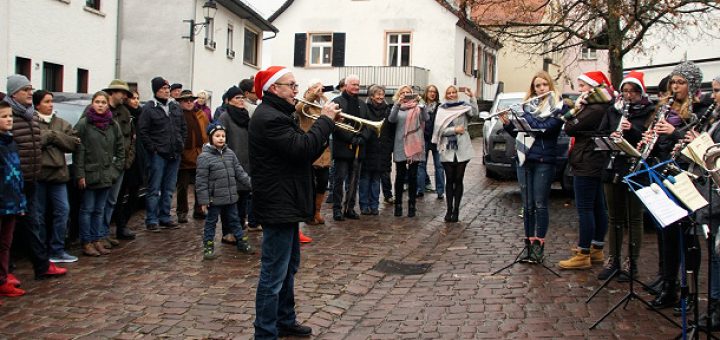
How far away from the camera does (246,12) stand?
3195 centimetres

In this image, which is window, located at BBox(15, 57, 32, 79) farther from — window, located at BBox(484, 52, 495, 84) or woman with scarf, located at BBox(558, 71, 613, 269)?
window, located at BBox(484, 52, 495, 84)

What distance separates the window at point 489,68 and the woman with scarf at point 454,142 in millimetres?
36205

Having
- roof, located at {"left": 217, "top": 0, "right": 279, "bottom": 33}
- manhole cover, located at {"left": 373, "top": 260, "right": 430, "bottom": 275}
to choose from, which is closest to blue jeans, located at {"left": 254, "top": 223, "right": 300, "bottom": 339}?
manhole cover, located at {"left": 373, "top": 260, "right": 430, "bottom": 275}

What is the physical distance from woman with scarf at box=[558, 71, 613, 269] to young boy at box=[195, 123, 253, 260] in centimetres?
368

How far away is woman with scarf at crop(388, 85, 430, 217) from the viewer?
38.6 feet

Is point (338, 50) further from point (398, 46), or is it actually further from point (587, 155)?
point (587, 155)

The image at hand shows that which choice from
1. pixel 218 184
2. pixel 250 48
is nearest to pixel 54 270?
pixel 218 184

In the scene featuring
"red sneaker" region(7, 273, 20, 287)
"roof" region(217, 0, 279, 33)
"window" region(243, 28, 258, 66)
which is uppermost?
"roof" region(217, 0, 279, 33)

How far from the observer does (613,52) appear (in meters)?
19.9

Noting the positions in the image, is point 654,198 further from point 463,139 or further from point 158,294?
point 463,139

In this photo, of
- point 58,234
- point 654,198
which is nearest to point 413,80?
point 58,234

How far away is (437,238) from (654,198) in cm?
496

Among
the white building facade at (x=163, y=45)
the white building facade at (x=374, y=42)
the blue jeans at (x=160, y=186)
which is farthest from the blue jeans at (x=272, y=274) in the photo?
the white building facade at (x=374, y=42)

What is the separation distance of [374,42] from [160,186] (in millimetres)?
30103
